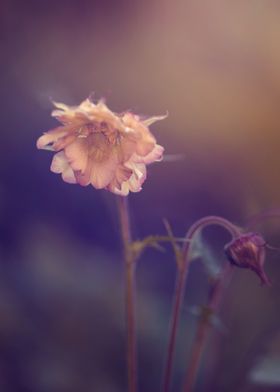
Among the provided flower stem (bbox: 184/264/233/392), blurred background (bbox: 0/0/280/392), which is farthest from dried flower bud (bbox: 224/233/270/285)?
blurred background (bbox: 0/0/280/392)

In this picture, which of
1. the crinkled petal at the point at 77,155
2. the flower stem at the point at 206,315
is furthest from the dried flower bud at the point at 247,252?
the crinkled petal at the point at 77,155

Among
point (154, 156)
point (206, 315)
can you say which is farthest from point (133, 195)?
point (154, 156)

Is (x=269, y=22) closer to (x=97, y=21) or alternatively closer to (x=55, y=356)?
(x=97, y=21)

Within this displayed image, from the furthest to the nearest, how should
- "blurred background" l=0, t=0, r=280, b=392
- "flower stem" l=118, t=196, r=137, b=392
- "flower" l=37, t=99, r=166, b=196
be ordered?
"blurred background" l=0, t=0, r=280, b=392, "flower stem" l=118, t=196, r=137, b=392, "flower" l=37, t=99, r=166, b=196

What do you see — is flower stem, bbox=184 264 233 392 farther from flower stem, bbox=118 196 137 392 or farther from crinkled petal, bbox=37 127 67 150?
crinkled petal, bbox=37 127 67 150

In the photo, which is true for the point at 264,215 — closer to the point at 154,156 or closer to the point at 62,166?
the point at 154,156

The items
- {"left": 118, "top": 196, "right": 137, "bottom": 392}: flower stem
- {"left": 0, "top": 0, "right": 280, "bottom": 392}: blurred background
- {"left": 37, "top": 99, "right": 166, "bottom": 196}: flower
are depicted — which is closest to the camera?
{"left": 37, "top": 99, "right": 166, "bottom": 196}: flower

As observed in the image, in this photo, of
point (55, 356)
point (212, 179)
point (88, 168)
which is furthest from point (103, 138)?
point (55, 356)
